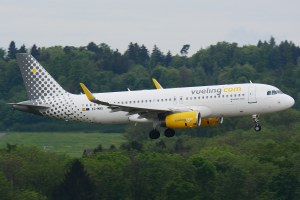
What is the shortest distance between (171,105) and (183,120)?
2551 millimetres

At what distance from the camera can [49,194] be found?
141750mm

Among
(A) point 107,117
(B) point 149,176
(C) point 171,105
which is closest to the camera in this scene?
(C) point 171,105

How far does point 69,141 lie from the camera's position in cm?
18862

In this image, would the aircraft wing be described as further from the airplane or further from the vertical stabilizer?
the vertical stabilizer

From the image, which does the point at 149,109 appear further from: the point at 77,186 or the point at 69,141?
the point at 69,141

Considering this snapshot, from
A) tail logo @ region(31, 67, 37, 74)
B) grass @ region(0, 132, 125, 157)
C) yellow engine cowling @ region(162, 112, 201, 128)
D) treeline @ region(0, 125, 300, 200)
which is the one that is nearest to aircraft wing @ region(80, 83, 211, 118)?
yellow engine cowling @ region(162, 112, 201, 128)

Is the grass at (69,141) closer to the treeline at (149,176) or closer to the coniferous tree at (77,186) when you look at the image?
the treeline at (149,176)

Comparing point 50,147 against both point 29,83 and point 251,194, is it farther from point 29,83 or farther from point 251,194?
point 29,83

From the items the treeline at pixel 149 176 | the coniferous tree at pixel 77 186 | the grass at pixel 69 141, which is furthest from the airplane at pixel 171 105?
the grass at pixel 69 141

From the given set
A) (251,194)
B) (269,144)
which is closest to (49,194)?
(251,194)

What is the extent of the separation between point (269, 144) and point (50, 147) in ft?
131

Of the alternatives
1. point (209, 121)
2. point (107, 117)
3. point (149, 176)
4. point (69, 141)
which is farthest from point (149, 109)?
point (69, 141)

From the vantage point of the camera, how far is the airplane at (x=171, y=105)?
305ft

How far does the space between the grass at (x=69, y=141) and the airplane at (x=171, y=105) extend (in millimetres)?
80576
